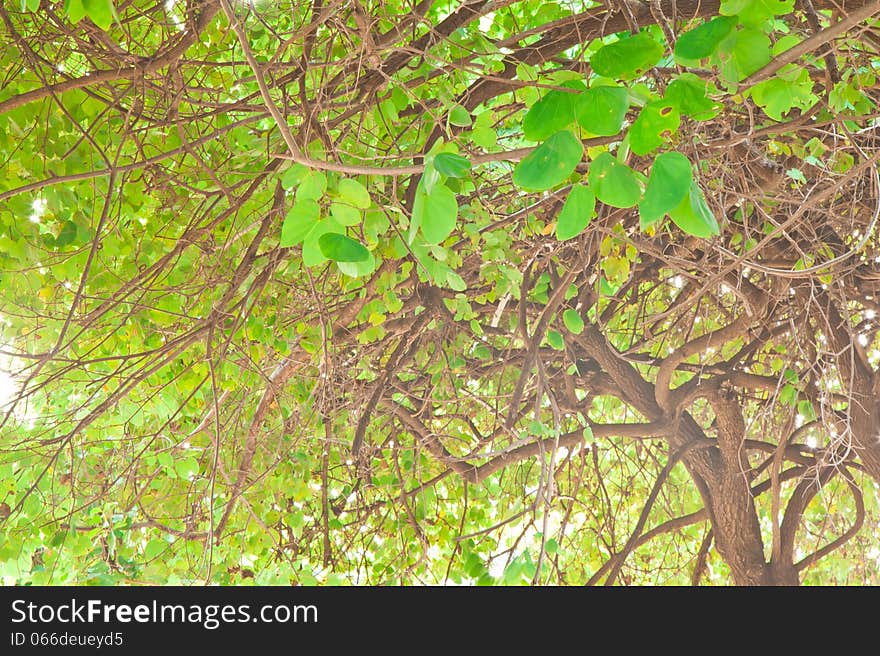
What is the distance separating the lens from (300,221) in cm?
88

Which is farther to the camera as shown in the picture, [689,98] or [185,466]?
[185,466]

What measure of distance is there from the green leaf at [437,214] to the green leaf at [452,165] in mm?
21

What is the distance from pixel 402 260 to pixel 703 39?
4.40ft

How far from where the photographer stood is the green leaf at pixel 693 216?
751 millimetres

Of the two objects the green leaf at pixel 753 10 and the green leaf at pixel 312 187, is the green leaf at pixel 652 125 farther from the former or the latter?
the green leaf at pixel 312 187

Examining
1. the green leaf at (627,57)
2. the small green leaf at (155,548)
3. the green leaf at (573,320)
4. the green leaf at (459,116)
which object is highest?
the green leaf at (573,320)

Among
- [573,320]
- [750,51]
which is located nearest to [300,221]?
[750,51]

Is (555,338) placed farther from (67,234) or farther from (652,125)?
(652,125)

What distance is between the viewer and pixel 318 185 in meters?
0.92

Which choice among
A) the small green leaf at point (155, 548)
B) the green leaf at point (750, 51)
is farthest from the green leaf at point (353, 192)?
the small green leaf at point (155, 548)

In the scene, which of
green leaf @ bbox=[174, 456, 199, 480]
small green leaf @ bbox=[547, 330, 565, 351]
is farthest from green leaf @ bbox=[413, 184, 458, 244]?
green leaf @ bbox=[174, 456, 199, 480]
